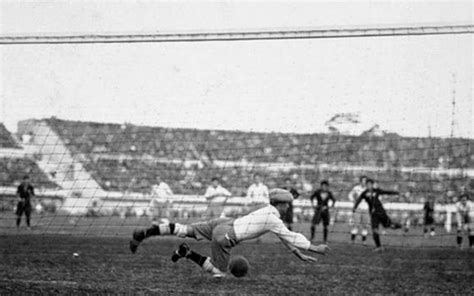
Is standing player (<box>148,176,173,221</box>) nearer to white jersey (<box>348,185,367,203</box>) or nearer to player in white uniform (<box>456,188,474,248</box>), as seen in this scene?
white jersey (<box>348,185,367,203</box>)

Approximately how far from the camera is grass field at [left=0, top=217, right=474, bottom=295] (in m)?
8.57

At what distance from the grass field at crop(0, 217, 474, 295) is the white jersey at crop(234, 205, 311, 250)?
62cm

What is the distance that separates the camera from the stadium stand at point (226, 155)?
51.3 ft

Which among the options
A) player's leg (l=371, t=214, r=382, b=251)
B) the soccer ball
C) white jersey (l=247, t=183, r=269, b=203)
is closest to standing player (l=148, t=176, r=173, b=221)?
white jersey (l=247, t=183, r=269, b=203)

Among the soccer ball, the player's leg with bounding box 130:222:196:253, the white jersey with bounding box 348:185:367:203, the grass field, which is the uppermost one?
the white jersey with bounding box 348:185:367:203

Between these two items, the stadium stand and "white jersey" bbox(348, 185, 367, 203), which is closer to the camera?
the stadium stand

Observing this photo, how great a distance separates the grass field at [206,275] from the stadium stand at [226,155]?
6.52 feet

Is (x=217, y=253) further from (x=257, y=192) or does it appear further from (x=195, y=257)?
(x=257, y=192)

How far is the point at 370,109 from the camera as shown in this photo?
11047 mm

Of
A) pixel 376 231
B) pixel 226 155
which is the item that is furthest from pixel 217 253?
pixel 226 155

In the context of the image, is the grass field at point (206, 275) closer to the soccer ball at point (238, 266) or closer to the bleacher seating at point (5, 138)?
the soccer ball at point (238, 266)

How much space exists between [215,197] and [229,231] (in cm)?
970

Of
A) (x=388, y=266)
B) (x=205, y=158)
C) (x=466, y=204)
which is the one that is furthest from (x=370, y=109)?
(x=205, y=158)

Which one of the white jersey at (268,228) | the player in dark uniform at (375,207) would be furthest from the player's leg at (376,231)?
the white jersey at (268,228)
